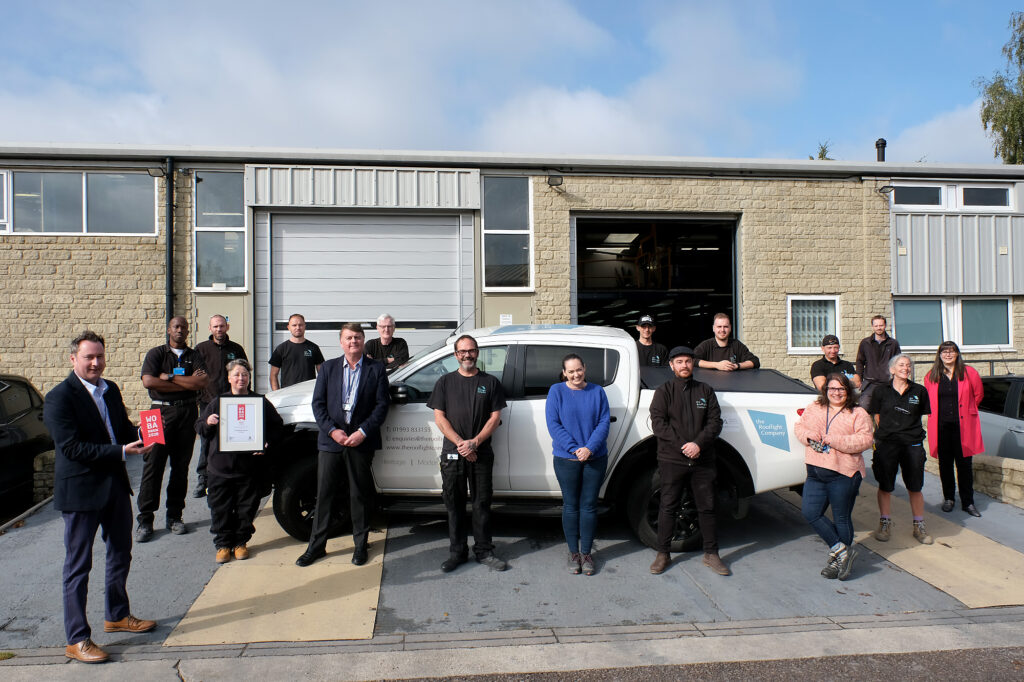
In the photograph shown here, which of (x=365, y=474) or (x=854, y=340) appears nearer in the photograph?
(x=365, y=474)

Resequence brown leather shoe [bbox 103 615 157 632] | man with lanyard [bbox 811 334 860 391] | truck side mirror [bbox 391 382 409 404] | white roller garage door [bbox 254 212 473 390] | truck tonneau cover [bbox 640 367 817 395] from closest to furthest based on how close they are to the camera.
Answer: brown leather shoe [bbox 103 615 157 632] → truck side mirror [bbox 391 382 409 404] → truck tonneau cover [bbox 640 367 817 395] → man with lanyard [bbox 811 334 860 391] → white roller garage door [bbox 254 212 473 390]

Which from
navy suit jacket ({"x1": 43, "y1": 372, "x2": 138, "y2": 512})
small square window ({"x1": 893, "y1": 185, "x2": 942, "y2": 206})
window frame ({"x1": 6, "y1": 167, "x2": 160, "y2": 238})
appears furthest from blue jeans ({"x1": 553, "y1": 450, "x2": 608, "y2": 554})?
small square window ({"x1": 893, "y1": 185, "x2": 942, "y2": 206})

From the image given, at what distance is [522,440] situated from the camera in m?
5.30

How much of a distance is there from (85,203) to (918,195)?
15272 millimetres

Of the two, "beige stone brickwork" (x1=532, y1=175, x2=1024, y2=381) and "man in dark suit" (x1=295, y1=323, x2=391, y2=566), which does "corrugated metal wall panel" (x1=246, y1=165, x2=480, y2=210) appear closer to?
"beige stone brickwork" (x1=532, y1=175, x2=1024, y2=381)

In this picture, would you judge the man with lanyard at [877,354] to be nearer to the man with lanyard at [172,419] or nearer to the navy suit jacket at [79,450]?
the man with lanyard at [172,419]

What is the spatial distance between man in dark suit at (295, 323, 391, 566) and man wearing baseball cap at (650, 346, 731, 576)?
217cm

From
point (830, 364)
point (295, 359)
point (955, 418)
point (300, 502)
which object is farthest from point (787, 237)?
point (300, 502)

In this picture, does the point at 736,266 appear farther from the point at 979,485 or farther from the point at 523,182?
the point at 979,485

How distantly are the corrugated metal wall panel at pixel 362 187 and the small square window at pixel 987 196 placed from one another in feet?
31.7

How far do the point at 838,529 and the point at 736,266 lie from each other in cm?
835

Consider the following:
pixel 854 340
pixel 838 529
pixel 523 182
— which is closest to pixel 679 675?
pixel 838 529

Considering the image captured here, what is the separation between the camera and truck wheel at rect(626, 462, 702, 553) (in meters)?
5.29

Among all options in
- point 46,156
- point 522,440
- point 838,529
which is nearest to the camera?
point 838,529
